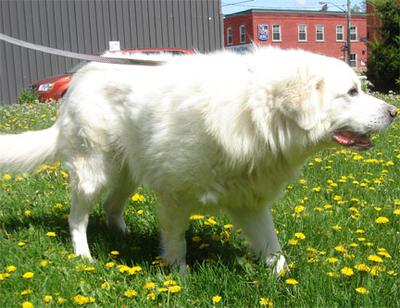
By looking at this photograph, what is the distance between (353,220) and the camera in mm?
3986

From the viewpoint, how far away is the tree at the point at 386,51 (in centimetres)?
1817

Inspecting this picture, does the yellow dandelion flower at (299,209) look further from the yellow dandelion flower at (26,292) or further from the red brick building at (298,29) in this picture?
the red brick building at (298,29)

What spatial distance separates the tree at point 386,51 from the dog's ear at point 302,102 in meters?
16.4

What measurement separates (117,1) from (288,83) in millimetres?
17946

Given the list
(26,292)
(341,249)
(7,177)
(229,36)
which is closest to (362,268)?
(341,249)

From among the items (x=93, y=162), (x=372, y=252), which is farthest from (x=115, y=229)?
(x=372, y=252)

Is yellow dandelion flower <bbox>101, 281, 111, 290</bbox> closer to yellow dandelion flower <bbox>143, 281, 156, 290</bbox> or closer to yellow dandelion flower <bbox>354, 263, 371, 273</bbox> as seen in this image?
yellow dandelion flower <bbox>143, 281, 156, 290</bbox>

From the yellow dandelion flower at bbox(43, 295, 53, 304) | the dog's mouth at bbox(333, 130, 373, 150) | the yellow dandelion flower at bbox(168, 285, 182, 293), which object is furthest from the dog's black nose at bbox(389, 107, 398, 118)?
the yellow dandelion flower at bbox(43, 295, 53, 304)

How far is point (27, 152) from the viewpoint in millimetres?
3957

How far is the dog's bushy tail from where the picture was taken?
12.9 feet

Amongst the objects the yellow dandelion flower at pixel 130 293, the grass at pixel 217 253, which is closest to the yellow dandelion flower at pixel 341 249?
the grass at pixel 217 253

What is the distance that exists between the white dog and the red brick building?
4548 cm

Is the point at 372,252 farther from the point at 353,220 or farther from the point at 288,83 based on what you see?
the point at 288,83

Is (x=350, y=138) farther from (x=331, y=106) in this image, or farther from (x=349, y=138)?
(x=331, y=106)
